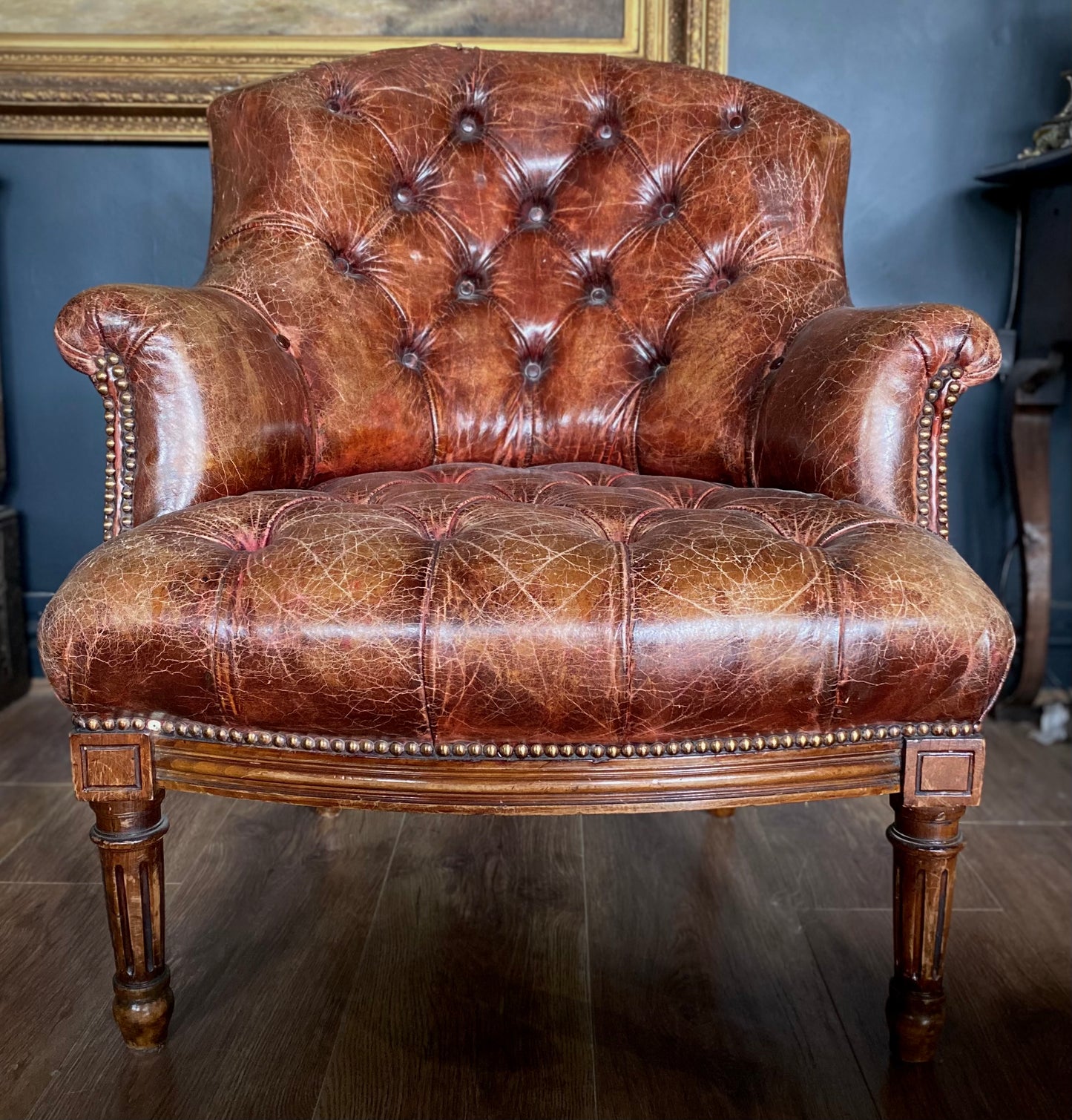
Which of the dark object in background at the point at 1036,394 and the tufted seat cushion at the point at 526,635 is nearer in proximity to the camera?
the tufted seat cushion at the point at 526,635

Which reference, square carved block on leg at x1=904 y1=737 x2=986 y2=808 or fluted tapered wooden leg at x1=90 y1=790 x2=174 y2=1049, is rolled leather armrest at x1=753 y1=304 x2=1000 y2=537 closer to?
square carved block on leg at x1=904 y1=737 x2=986 y2=808

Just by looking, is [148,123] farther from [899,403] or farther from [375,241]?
[899,403]

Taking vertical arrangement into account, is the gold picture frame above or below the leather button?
above

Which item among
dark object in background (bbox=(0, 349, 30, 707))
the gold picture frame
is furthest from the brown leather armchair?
dark object in background (bbox=(0, 349, 30, 707))

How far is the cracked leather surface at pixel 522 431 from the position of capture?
75 centimetres

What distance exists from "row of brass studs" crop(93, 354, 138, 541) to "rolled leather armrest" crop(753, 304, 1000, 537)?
644 mm

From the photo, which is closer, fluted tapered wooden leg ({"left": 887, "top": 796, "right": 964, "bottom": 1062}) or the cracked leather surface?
the cracked leather surface

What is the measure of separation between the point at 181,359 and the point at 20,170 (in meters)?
1.21

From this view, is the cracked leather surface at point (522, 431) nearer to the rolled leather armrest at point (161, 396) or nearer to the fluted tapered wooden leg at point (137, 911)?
the rolled leather armrest at point (161, 396)

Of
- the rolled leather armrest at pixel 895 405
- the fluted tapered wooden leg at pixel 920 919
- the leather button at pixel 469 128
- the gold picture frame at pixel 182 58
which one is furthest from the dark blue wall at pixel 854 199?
the fluted tapered wooden leg at pixel 920 919

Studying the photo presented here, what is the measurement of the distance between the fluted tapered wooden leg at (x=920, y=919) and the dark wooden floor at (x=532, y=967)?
0.14 ft

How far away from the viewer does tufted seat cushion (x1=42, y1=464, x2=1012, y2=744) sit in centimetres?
74

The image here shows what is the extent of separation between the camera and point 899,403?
0.96 m

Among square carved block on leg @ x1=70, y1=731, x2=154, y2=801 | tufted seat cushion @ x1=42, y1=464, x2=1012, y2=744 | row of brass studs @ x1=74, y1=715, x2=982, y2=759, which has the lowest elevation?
square carved block on leg @ x1=70, y1=731, x2=154, y2=801
